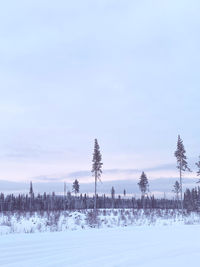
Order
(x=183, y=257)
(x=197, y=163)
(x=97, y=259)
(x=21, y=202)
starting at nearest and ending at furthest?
(x=97, y=259) < (x=183, y=257) < (x=197, y=163) < (x=21, y=202)

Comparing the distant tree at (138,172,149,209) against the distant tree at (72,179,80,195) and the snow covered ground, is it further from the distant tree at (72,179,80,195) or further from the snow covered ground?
the snow covered ground

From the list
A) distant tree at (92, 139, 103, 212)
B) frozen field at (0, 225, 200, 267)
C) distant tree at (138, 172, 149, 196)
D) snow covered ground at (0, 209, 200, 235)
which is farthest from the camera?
distant tree at (138, 172, 149, 196)

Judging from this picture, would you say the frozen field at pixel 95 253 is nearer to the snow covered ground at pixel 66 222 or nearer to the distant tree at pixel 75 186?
the snow covered ground at pixel 66 222

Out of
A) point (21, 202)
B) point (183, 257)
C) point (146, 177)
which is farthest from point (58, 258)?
point (21, 202)

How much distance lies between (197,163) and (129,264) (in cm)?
4564

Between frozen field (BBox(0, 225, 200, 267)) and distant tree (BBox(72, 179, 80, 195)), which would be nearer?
frozen field (BBox(0, 225, 200, 267))

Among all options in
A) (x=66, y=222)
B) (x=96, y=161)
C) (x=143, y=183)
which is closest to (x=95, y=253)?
(x=66, y=222)

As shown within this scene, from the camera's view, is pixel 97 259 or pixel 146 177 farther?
pixel 146 177

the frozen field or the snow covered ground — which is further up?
the frozen field

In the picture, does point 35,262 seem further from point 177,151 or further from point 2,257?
point 177,151

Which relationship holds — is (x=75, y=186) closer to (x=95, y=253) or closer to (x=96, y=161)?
(x=96, y=161)

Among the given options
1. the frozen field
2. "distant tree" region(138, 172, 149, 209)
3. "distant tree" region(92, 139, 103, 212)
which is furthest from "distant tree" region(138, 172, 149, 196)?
the frozen field

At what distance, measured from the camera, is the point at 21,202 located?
293 feet

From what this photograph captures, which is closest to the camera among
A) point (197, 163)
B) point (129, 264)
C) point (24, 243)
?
point (129, 264)
